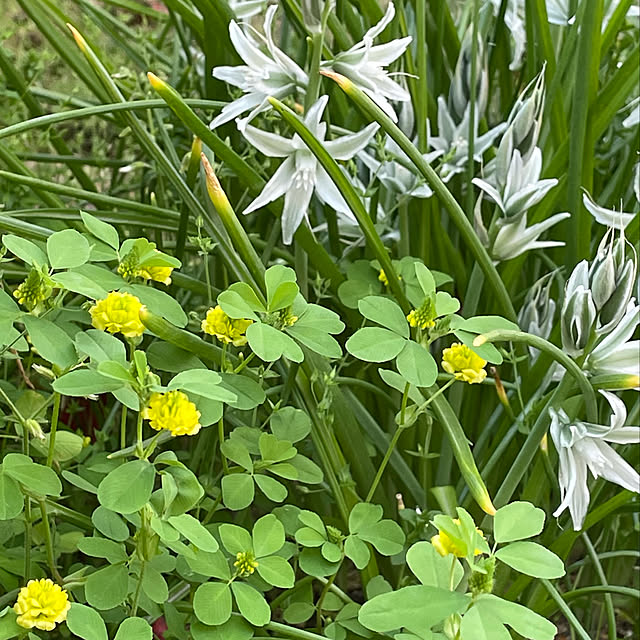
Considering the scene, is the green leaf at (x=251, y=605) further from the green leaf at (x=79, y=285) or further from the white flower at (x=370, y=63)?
the white flower at (x=370, y=63)

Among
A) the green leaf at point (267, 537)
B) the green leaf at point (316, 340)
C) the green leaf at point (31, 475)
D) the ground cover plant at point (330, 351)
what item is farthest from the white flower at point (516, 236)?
the green leaf at point (31, 475)

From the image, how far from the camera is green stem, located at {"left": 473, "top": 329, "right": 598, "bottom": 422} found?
0.61 meters

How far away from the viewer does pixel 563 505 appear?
0.67m

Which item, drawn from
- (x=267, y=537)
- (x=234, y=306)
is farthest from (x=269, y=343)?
(x=267, y=537)

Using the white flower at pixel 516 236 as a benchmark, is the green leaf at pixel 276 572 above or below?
below

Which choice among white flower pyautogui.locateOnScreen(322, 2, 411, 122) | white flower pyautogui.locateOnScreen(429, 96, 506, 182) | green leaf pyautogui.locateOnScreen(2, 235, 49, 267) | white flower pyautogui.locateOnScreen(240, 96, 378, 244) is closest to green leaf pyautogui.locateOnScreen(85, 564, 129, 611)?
green leaf pyautogui.locateOnScreen(2, 235, 49, 267)

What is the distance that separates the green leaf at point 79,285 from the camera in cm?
56

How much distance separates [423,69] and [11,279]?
21.5 inches

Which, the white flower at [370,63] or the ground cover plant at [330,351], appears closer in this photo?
the ground cover plant at [330,351]

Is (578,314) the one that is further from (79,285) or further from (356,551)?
(79,285)

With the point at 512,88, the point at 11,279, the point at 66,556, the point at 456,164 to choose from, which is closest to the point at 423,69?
the point at 456,164

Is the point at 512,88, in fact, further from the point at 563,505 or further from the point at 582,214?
the point at 563,505

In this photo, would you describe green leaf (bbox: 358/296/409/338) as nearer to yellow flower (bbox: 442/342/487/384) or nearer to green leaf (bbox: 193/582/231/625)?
yellow flower (bbox: 442/342/487/384)

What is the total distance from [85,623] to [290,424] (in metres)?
0.24
